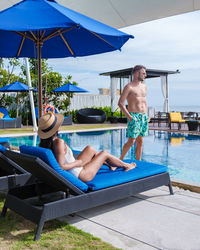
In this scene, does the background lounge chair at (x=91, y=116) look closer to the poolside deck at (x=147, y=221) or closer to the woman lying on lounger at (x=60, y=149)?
the poolside deck at (x=147, y=221)

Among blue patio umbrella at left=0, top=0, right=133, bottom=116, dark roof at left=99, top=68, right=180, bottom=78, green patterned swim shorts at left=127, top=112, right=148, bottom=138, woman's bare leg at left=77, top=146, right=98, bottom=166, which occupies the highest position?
dark roof at left=99, top=68, right=180, bottom=78

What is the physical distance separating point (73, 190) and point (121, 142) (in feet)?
24.4

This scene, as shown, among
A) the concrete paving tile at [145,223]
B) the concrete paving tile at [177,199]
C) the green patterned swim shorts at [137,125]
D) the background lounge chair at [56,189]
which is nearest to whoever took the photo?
the concrete paving tile at [145,223]

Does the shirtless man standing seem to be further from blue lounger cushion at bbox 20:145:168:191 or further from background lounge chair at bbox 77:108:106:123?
background lounge chair at bbox 77:108:106:123

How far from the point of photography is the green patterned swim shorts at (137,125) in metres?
5.03

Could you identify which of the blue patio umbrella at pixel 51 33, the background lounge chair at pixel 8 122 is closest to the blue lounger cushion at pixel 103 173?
the blue patio umbrella at pixel 51 33

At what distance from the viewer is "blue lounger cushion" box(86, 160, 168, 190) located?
3.04m

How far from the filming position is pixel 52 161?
2.79 m

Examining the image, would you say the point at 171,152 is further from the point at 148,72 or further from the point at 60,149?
the point at 148,72

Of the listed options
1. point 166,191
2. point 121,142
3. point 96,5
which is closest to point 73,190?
point 166,191

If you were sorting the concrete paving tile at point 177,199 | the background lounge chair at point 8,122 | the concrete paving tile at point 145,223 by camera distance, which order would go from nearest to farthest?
the concrete paving tile at point 145,223, the concrete paving tile at point 177,199, the background lounge chair at point 8,122

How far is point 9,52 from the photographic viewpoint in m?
5.88

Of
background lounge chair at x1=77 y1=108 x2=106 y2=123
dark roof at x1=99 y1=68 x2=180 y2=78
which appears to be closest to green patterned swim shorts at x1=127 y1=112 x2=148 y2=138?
dark roof at x1=99 y1=68 x2=180 y2=78

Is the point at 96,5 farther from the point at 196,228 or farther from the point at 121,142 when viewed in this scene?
the point at 196,228
